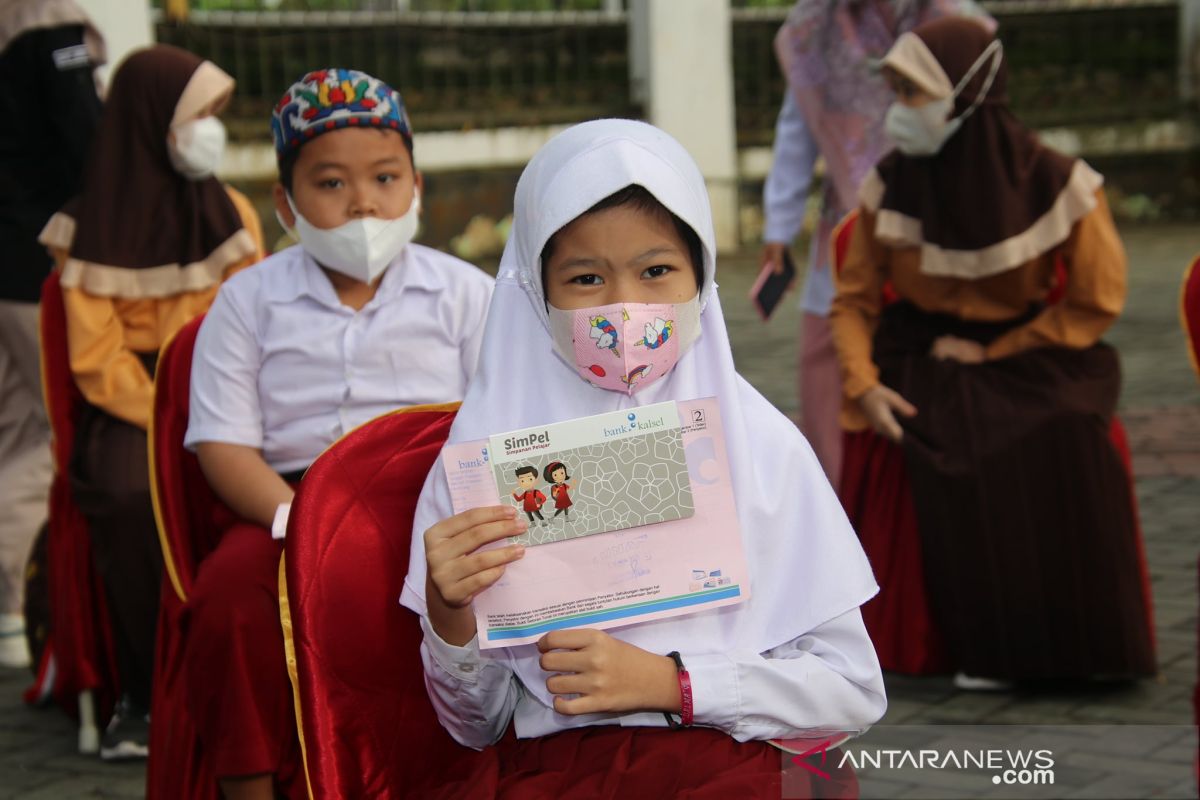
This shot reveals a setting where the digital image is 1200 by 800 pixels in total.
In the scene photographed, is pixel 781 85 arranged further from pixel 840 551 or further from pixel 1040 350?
pixel 840 551

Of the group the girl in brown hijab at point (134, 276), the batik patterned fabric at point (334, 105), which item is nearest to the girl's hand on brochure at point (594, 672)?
the batik patterned fabric at point (334, 105)

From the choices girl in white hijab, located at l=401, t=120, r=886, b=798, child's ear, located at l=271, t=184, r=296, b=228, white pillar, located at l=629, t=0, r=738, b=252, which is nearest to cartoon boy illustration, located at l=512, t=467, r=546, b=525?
girl in white hijab, located at l=401, t=120, r=886, b=798

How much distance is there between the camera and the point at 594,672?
219 centimetres

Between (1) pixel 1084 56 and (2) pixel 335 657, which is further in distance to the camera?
(1) pixel 1084 56

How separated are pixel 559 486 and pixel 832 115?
3925 mm

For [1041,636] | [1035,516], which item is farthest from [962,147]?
[1041,636]

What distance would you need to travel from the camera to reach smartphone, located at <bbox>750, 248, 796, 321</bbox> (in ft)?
18.6

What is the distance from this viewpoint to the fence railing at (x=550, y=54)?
12664mm

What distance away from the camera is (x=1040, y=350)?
4617 millimetres

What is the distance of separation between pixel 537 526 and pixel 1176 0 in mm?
16510

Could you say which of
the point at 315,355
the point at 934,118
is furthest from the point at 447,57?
the point at 315,355

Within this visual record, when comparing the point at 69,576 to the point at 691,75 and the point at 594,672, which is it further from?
the point at 691,75

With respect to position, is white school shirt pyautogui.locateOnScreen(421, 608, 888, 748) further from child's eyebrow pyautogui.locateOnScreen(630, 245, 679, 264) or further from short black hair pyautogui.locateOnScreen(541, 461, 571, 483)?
child's eyebrow pyautogui.locateOnScreen(630, 245, 679, 264)

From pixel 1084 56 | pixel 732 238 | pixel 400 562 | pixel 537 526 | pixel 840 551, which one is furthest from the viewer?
pixel 1084 56
